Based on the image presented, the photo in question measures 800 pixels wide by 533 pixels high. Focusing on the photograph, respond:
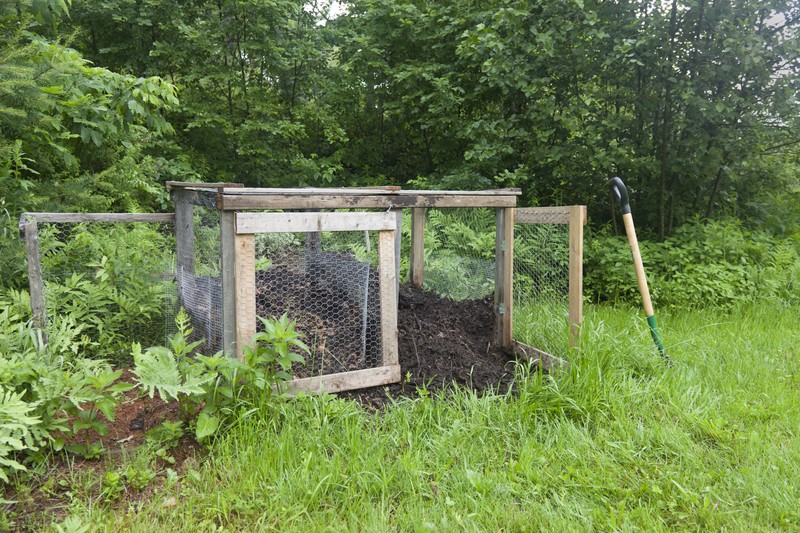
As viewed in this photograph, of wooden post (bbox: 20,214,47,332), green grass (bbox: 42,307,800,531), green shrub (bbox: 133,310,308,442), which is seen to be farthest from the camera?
wooden post (bbox: 20,214,47,332)

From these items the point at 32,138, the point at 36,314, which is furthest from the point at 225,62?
the point at 36,314

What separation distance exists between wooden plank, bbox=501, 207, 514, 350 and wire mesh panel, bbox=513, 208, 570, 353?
0.11 metres

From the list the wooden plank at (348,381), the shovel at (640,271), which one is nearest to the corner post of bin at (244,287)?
the wooden plank at (348,381)

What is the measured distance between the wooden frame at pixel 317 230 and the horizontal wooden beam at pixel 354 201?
0.22 ft

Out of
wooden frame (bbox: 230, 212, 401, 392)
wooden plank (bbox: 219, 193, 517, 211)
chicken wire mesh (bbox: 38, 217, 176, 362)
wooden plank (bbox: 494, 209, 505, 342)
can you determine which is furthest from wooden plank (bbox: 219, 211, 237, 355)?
wooden plank (bbox: 494, 209, 505, 342)

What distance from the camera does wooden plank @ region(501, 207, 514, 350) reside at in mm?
4000

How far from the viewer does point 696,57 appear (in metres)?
5.79

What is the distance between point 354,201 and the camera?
316 centimetres

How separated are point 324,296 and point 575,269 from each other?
1.67m

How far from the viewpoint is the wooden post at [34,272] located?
309 centimetres

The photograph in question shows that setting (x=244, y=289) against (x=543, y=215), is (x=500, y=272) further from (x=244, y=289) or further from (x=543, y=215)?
(x=244, y=289)

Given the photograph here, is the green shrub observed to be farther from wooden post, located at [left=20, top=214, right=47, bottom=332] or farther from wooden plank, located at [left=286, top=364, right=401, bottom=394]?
wooden post, located at [left=20, top=214, right=47, bottom=332]

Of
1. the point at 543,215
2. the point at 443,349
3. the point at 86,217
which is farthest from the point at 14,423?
the point at 543,215

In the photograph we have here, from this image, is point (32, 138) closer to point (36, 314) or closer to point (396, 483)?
point (36, 314)
